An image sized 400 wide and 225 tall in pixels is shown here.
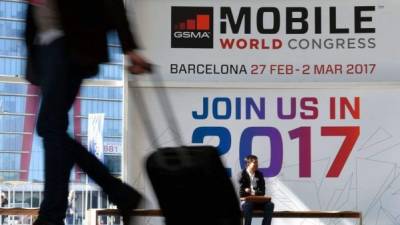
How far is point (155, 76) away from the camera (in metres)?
3.50

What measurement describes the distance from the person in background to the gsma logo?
26.3 ft

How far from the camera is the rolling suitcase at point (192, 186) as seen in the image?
9.02ft

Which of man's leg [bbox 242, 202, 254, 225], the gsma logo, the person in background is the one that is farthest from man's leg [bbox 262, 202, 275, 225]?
the person in background

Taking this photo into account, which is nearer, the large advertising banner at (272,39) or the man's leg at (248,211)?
the man's leg at (248,211)

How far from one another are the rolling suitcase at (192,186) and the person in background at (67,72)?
0.17 m

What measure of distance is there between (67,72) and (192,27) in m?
8.11

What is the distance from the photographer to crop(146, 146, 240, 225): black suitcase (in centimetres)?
275

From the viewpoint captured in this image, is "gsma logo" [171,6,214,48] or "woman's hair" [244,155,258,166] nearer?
"woman's hair" [244,155,258,166]

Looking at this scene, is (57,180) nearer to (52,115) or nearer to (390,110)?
(52,115)

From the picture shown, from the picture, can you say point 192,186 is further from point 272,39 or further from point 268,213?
point 272,39

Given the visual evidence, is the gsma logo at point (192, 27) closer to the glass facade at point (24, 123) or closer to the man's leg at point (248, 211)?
the glass facade at point (24, 123)

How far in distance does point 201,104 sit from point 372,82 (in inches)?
88.7

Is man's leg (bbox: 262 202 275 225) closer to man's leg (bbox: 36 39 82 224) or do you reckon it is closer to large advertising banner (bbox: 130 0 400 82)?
large advertising banner (bbox: 130 0 400 82)

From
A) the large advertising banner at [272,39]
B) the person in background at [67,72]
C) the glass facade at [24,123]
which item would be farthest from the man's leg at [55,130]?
the large advertising banner at [272,39]
